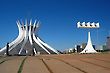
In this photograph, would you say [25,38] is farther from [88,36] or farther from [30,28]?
[88,36]

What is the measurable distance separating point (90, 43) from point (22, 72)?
64064mm

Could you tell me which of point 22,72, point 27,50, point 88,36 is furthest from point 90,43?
point 22,72

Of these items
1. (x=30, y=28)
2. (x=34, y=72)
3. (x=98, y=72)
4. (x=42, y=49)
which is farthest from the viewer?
(x=30, y=28)

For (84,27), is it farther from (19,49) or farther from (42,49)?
(19,49)

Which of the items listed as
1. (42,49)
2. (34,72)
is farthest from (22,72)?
(42,49)

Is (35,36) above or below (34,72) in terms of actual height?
above

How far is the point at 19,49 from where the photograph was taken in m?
87.5

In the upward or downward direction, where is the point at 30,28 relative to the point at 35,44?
upward

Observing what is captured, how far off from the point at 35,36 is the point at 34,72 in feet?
272

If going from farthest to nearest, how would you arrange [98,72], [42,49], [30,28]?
[30,28] → [42,49] → [98,72]

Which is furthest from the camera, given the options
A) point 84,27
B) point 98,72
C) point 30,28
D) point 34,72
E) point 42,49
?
point 30,28

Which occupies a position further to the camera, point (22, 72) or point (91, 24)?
point (91, 24)

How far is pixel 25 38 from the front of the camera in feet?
303

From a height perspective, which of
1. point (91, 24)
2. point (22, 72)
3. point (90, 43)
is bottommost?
point (22, 72)
